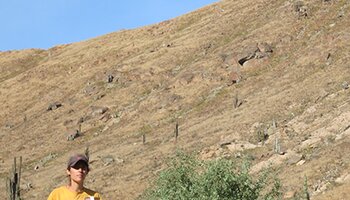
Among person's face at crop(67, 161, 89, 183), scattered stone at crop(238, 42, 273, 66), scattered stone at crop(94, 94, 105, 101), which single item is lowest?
scattered stone at crop(238, 42, 273, 66)

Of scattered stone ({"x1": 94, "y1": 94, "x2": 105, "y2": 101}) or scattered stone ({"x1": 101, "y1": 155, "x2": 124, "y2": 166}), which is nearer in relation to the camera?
scattered stone ({"x1": 101, "y1": 155, "x2": 124, "y2": 166})

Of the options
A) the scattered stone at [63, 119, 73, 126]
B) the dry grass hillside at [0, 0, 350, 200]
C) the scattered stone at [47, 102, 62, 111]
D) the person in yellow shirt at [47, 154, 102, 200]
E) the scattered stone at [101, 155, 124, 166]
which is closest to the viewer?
the person in yellow shirt at [47, 154, 102, 200]

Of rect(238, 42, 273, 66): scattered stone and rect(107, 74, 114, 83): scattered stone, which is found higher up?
rect(107, 74, 114, 83): scattered stone

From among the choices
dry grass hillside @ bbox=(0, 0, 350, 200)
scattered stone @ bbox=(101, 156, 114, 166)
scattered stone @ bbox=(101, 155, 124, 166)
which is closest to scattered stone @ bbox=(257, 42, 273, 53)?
dry grass hillside @ bbox=(0, 0, 350, 200)

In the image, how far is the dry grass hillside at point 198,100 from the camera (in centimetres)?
4831

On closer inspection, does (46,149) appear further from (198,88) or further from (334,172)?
(334,172)

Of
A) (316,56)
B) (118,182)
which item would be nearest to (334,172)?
(118,182)

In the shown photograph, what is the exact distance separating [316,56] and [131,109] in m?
25.6

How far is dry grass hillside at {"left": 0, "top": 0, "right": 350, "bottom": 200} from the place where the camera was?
159 feet

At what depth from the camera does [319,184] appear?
112 feet

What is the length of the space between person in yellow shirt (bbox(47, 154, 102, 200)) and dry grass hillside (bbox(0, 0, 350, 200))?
25.4 meters

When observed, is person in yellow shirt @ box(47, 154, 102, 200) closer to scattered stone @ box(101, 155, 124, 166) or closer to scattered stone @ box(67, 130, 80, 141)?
scattered stone @ box(101, 155, 124, 166)

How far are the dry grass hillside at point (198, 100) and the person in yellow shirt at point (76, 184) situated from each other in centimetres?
2541

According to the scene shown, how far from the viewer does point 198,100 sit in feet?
249
